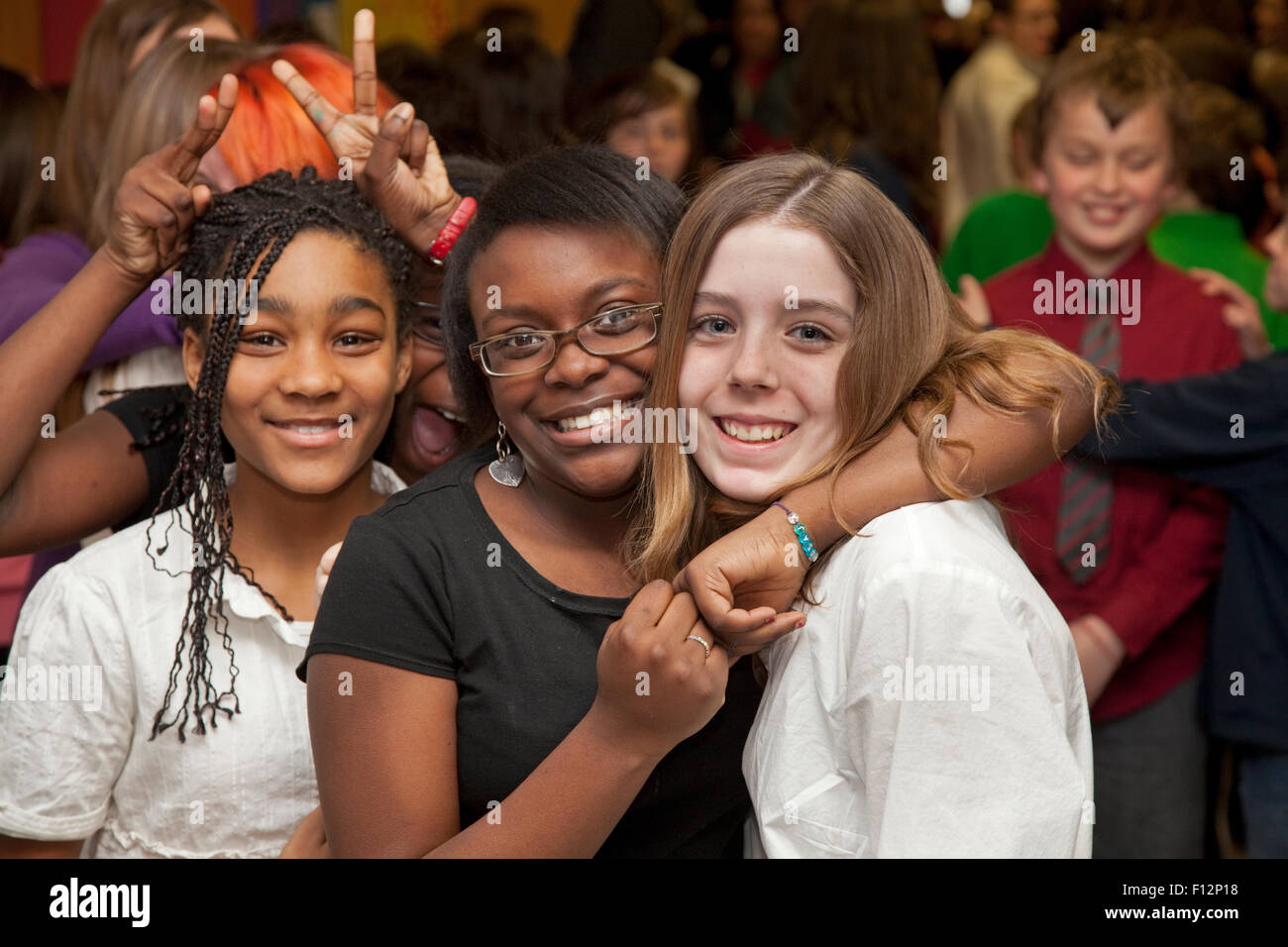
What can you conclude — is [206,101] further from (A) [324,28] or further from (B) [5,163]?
(A) [324,28]

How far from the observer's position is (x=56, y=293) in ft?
7.36

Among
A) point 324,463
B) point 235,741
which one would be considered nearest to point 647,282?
point 324,463

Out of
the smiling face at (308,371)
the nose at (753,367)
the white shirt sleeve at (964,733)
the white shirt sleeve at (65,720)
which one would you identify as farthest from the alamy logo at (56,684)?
the white shirt sleeve at (964,733)

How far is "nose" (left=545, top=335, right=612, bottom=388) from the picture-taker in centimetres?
162

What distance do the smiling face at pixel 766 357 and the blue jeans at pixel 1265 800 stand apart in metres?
1.37

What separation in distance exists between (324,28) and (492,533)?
4.94 m

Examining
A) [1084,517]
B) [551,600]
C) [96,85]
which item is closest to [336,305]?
[551,600]

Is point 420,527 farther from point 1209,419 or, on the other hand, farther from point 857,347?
point 1209,419

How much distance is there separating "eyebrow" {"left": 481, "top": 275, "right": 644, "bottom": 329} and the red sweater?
1118mm

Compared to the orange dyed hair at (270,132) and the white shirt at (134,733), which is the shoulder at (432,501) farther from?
the orange dyed hair at (270,132)

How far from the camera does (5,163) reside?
9.35ft
